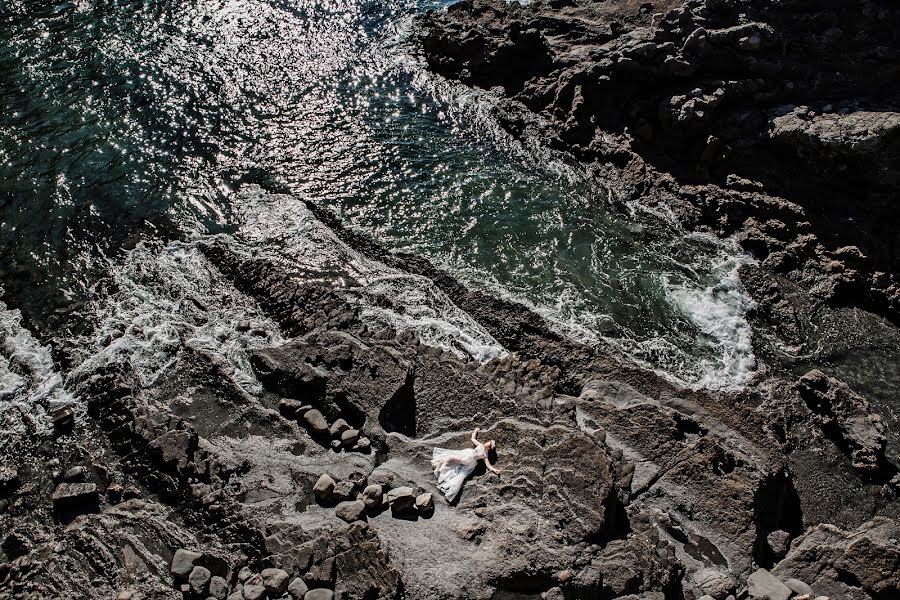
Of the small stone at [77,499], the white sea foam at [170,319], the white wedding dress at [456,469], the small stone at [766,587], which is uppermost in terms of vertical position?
the white sea foam at [170,319]

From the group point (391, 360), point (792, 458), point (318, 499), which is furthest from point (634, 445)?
point (318, 499)

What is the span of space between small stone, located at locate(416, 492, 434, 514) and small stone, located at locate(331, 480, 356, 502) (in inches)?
54.4

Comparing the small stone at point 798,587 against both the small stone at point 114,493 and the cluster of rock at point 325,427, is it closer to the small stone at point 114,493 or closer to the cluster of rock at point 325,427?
the cluster of rock at point 325,427

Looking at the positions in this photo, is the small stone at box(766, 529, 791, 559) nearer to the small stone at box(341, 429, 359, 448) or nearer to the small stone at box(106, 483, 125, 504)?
the small stone at box(341, 429, 359, 448)

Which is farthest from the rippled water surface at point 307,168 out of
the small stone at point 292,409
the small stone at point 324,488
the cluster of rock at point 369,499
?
the small stone at point 324,488

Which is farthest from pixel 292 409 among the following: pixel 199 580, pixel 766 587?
pixel 766 587

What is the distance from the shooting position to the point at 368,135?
2494cm

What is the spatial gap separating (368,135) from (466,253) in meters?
8.12

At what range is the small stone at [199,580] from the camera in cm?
1134

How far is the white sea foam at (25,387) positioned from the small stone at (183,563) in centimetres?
564

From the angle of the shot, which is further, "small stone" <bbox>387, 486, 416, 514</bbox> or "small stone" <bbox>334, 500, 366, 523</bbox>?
"small stone" <bbox>387, 486, 416, 514</bbox>

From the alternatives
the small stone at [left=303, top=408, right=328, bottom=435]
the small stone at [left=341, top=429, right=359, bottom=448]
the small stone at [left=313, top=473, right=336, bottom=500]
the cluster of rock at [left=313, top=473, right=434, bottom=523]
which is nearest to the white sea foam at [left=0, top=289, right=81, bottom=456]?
the small stone at [left=303, top=408, right=328, bottom=435]

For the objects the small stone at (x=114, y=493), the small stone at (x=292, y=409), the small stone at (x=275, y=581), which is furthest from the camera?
the small stone at (x=292, y=409)

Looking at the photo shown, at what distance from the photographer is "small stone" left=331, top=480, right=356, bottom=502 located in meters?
12.4
